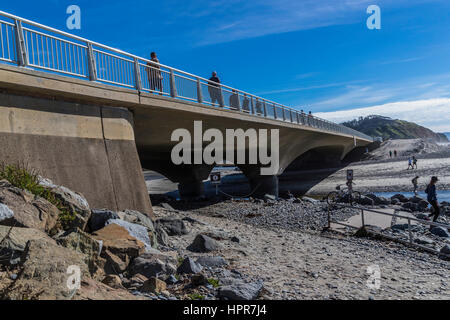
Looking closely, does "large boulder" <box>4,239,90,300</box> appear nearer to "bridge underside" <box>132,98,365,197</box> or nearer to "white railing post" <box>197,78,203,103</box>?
"bridge underside" <box>132,98,365,197</box>

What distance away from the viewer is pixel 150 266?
221 inches

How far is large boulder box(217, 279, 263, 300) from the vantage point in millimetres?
4824

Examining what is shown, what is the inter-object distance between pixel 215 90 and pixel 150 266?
13.0 m

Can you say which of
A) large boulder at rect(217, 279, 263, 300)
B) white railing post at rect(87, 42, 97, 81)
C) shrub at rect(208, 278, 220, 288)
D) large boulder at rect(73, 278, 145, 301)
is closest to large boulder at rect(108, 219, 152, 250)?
shrub at rect(208, 278, 220, 288)

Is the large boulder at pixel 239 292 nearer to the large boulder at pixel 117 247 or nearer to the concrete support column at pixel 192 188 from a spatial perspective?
the large boulder at pixel 117 247

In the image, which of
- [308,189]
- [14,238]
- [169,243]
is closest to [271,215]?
[169,243]

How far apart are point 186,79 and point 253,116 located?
6.74 meters

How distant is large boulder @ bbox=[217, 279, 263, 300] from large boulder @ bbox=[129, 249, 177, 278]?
1061 mm


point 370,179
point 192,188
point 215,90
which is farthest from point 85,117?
point 370,179

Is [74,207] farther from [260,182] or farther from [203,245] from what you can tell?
[260,182]

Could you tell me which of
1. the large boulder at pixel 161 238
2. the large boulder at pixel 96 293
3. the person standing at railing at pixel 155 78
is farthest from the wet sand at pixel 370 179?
the large boulder at pixel 96 293

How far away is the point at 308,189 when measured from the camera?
131 feet

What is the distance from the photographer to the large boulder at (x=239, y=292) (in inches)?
190
